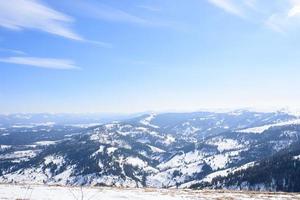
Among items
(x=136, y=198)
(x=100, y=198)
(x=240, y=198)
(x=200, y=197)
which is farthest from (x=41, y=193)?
(x=240, y=198)

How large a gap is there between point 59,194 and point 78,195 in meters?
1.78

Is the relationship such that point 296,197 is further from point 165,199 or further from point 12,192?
point 12,192

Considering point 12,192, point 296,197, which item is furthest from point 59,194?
point 296,197

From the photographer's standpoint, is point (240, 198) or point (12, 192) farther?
point (240, 198)

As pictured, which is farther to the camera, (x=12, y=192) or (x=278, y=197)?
(x=278, y=197)

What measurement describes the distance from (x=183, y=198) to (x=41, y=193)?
13750 millimetres

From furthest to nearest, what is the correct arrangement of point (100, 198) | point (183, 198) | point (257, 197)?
1. point (257, 197)
2. point (183, 198)
3. point (100, 198)

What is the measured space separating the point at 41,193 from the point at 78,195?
346 cm

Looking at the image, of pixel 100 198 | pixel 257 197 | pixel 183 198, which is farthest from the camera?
pixel 257 197

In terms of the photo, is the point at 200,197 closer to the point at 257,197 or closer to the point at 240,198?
the point at 240,198

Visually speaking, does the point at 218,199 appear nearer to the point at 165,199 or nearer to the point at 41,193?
the point at 165,199

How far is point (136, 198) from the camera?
37312 millimetres

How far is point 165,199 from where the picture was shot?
123 ft

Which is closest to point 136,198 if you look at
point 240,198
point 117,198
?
point 117,198
